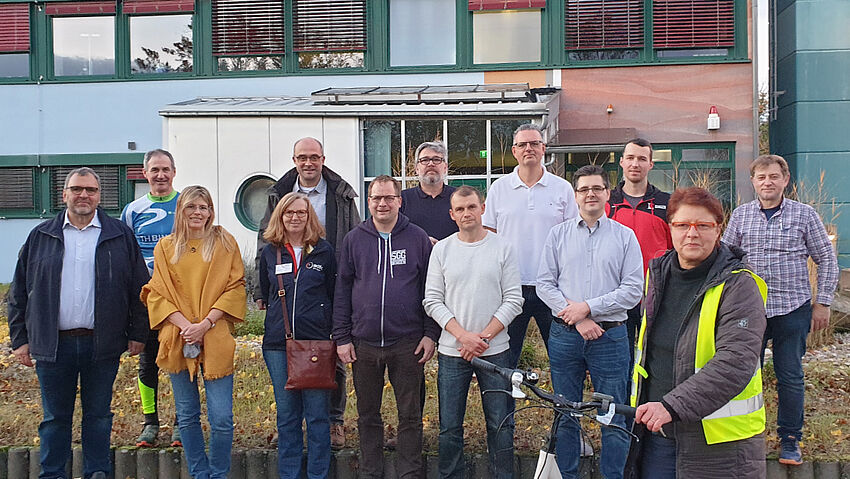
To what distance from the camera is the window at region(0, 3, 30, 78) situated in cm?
1653

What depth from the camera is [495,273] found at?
4.88 metres

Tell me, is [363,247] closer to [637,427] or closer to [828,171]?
[637,427]

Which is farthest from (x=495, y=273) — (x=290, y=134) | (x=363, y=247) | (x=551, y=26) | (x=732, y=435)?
(x=551, y=26)

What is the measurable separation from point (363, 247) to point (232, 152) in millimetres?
9194

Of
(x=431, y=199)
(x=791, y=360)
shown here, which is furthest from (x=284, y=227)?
(x=791, y=360)

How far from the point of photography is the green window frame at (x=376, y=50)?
49.2ft

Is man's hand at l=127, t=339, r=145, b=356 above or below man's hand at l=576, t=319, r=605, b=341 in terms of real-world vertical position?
below

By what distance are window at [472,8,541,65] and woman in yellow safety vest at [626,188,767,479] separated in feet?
41.0

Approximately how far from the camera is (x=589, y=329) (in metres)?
4.70

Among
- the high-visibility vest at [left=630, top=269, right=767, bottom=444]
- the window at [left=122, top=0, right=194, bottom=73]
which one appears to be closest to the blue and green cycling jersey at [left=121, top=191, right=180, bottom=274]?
the high-visibility vest at [left=630, top=269, right=767, bottom=444]

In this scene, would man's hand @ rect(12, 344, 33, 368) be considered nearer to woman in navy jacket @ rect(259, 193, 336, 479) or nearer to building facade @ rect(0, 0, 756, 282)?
woman in navy jacket @ rect(259, 193, 336, 479)

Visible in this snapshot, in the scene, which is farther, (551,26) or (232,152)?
(551,26)

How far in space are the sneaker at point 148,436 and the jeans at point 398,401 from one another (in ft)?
5.83

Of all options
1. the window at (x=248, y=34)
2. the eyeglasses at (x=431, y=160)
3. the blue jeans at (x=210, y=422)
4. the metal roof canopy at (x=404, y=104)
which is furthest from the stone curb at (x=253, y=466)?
the window at (x=248, y=34)
